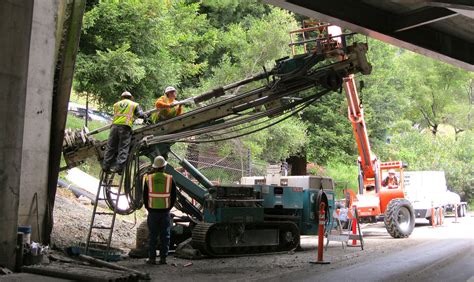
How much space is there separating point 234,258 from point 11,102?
6.34m

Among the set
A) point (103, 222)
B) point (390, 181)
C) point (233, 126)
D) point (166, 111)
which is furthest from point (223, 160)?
point (233, 126)

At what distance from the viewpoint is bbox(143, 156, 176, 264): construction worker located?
11148 millimetres

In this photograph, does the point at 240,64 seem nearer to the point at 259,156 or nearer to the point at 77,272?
the point at 259,156

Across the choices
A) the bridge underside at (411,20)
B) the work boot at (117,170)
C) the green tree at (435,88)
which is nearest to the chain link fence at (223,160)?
the work boot at (117,170)

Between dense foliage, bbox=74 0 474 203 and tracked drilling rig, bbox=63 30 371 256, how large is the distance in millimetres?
1694

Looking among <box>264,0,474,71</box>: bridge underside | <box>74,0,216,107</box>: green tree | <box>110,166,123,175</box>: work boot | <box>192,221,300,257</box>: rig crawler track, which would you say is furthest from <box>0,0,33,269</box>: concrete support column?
<box>74,0,216,107</box>: green tree

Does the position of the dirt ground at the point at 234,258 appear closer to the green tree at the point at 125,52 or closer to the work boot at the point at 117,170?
the work boot at the point at 117,170

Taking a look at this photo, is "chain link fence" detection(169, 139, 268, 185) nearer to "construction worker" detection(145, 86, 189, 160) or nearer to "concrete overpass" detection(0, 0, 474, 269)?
"construction worker" detection(145, 86, 189, 160)

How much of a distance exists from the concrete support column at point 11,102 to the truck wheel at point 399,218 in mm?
13076

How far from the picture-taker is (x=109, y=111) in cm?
1862

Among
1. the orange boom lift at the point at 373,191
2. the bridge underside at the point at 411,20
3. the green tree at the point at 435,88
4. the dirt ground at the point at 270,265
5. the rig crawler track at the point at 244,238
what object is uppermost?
the green tree at the point at 435,88

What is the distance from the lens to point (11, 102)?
8.41 m

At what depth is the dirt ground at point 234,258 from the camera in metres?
9.96

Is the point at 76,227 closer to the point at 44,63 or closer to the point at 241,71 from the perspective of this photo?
the point at 44,63
